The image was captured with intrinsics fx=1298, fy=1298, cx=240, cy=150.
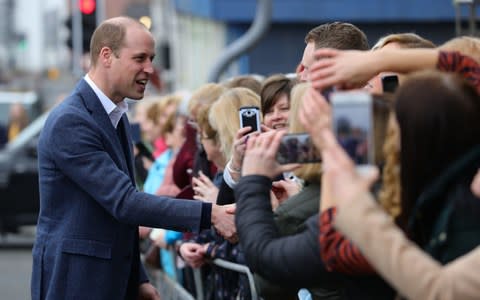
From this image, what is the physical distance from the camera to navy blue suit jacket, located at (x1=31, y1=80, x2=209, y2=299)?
5.47 m

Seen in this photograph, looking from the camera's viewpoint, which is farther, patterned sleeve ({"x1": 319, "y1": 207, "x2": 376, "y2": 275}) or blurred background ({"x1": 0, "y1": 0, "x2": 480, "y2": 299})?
blurred background ({"x1": 0, "y1": 0, "x2": 480, "y2": 299})

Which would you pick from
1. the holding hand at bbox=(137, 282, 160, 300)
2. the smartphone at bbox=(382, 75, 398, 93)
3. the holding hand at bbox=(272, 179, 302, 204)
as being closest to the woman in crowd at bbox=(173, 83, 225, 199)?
the holding hand at bbox=(137, 282, 160, 300)

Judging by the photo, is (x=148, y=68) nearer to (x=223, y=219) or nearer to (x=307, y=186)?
(x=223, y=219)

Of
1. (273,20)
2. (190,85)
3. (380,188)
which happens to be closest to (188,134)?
(380,188)

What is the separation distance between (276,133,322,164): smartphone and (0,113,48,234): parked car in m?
14.9

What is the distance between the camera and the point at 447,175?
331cm

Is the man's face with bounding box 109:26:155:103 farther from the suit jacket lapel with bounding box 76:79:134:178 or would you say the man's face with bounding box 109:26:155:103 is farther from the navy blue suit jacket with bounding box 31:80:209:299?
the navy blue suit jacket with bounding box 31:80:209:299

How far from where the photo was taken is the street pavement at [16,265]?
14305 mm

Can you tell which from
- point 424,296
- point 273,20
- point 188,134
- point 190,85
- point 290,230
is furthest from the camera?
point 190,85

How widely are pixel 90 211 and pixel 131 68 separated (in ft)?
2.33

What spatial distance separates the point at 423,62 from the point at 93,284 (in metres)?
2.28

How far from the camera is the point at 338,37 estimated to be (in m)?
5.57

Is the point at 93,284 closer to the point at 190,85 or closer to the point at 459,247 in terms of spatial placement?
the point at 459,247

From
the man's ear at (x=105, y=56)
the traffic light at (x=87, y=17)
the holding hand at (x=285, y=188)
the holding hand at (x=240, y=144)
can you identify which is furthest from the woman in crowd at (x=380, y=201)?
the traffic light at (x=87, y=17)
